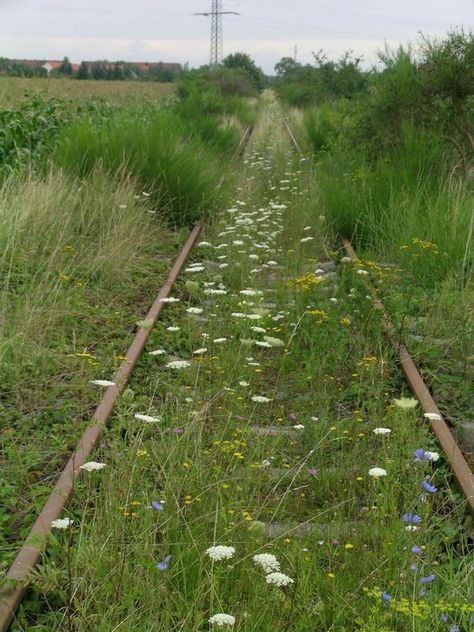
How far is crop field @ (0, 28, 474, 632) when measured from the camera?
10.5 feet

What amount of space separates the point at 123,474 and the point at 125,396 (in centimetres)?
35

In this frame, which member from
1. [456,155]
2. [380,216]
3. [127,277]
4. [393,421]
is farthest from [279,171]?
[393,421]

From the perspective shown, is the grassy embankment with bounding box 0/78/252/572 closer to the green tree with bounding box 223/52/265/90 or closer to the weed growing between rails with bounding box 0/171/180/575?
the weed growing between rails with bounding box 0/171/180/575

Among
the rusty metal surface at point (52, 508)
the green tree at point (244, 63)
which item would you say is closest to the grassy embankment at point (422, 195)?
the rusty metal surface at point (52, 508)

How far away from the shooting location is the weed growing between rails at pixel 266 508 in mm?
3061

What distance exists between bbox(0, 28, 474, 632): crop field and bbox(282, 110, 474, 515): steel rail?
0.06 ft

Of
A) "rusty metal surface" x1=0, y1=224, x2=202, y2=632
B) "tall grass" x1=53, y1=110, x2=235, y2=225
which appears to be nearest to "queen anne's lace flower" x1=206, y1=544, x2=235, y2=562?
"rusty metal surface" x1=0, y1=224, x2=202, y2=632

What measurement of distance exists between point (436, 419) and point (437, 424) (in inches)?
1.5

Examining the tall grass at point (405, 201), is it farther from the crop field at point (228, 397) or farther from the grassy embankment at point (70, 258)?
the grassy embankment at point (70, 258)

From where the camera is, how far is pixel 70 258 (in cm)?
830

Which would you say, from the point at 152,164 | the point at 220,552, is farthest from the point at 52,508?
the point at 152,164

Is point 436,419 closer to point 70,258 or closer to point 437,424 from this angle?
point 437,424

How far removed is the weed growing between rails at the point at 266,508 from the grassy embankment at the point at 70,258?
1.24ft

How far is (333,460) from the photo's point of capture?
447cm
